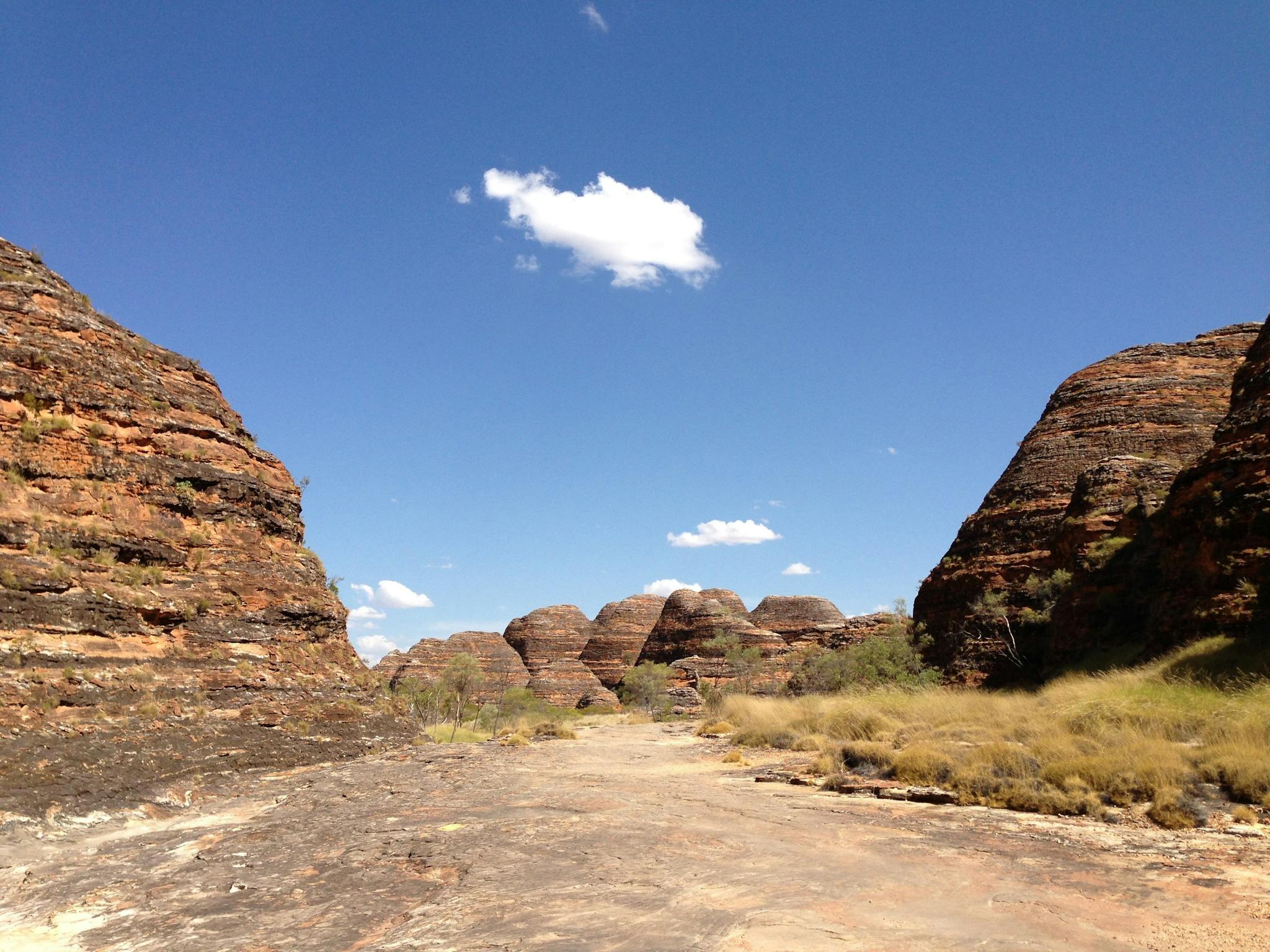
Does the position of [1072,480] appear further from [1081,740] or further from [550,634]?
[550,634]

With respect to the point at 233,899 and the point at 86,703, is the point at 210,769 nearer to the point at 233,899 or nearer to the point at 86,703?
the point at 86,703

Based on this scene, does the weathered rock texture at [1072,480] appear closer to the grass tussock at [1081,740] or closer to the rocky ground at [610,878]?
the grass tussock at [1081,740]

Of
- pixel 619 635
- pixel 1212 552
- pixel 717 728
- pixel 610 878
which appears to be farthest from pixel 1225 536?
pixel 619 635

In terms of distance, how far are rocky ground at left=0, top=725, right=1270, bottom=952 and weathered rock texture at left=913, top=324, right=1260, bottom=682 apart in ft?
63.6

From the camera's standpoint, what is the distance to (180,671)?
11508 millimetres

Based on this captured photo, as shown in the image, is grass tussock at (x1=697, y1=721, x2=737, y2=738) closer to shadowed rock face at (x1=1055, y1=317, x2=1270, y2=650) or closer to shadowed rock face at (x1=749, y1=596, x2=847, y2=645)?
shadowed rock face at (x1=1055, y1=317, x2=1270, y2=650)

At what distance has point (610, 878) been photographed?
19.4 ft

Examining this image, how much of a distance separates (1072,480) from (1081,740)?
2254 centimetres

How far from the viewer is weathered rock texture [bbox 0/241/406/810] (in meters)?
9.68

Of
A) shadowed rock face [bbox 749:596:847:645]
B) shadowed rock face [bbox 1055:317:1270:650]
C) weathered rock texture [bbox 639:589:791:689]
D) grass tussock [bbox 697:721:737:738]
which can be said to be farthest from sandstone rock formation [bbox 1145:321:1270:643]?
shadowed rock face [bbox 749:596:847:645]

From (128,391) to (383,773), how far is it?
8765 mm

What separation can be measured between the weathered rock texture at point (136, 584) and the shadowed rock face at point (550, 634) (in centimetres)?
5433

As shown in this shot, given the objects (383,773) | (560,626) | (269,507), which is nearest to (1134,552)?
(383,773)

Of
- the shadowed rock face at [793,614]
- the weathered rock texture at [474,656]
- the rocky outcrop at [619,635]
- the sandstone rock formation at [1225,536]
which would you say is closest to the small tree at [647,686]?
the weathered rock texture at [474,656]
